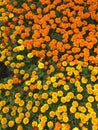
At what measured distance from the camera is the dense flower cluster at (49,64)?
4.36m

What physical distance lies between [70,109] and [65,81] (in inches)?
15.3

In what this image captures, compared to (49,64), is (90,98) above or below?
below

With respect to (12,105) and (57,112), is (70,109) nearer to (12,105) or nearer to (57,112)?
(57,112)

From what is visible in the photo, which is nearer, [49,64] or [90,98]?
[90,98]

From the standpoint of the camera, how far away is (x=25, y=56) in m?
4.95

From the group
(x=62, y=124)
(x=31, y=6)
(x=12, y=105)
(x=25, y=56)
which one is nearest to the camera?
(x=62, y=124)

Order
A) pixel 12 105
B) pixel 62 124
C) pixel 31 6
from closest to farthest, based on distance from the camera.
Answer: pixel 62 124 < pixel 12 105 < pixel 31 6

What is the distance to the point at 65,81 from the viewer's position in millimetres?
4559

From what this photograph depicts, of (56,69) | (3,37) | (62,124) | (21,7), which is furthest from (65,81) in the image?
(21,7)

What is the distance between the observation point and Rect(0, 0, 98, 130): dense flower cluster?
4359 mm

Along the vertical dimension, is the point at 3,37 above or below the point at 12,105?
above

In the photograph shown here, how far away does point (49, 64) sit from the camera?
480 centimetres

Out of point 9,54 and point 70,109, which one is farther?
point 9,54

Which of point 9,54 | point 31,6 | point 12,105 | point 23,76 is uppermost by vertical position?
point 31,6
